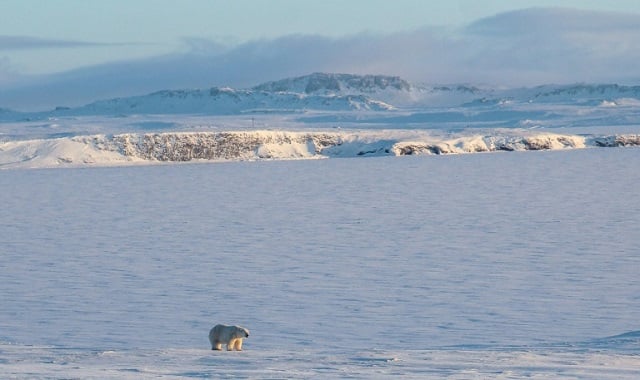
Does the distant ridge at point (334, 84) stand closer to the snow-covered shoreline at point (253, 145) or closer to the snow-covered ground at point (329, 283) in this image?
the snow-covered shoreline at point (253, 145)

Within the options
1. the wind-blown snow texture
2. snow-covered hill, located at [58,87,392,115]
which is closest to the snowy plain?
the wind-blown snow texture

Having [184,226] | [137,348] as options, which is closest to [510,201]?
[184,226]

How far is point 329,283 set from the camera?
11.5m

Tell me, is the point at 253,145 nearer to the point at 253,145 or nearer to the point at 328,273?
the point at 253,145

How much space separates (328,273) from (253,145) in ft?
101

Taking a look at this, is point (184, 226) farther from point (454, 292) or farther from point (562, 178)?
point (562, 178)

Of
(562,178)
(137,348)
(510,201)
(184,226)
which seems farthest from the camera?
(562,178)

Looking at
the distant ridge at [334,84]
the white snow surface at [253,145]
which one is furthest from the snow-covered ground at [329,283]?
the distant ridge at [334,84]

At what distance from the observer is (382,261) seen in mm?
13133

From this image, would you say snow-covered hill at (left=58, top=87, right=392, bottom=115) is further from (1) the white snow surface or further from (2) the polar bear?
(2) the polar bear

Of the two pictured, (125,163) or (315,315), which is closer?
(315,315)

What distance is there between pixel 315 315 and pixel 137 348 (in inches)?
74.7

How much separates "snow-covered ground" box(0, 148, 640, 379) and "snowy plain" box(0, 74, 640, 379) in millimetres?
35

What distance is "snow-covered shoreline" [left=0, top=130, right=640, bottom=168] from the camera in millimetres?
38906
